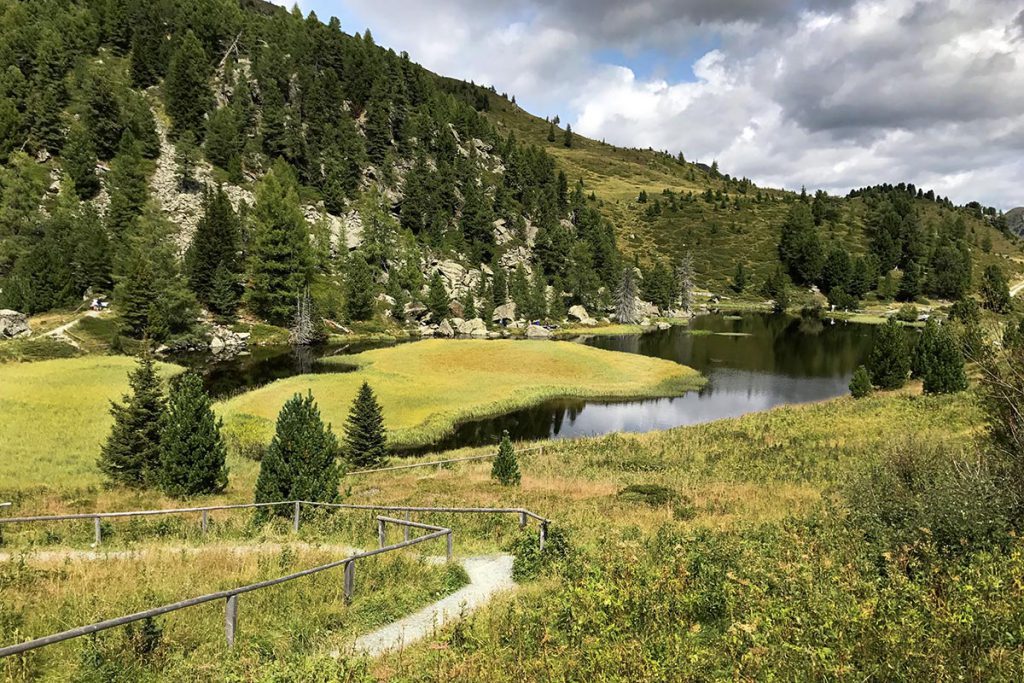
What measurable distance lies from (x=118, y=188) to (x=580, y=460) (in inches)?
4082

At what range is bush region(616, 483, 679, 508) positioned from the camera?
2142 cm

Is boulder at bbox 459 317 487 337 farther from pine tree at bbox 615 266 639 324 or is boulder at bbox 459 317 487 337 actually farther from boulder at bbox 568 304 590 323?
pine tree at bbox 615 266 639 324

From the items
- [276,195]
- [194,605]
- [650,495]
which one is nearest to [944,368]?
[650,495]

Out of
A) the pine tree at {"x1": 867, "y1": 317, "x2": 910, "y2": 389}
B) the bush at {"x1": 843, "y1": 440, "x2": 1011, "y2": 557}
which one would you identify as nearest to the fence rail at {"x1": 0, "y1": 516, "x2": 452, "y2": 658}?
the bush at {"x1": 843, "y1": 440, "x2": 1011, "y2": 557}

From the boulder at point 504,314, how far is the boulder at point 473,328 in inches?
248

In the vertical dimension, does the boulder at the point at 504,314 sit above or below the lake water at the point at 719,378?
above

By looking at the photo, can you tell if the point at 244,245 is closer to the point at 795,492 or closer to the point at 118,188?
the point at 118,188

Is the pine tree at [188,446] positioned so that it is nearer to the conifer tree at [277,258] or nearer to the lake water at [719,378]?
the lake water at [719,378]

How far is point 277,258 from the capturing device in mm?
100812

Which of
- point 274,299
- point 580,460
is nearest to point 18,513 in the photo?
point 580,460

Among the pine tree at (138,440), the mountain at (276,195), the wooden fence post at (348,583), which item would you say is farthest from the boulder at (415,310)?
the wooden fence post at (348,583)

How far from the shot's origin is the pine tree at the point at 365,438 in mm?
34875

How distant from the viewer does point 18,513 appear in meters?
20.5

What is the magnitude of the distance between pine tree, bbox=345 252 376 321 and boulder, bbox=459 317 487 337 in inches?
686
